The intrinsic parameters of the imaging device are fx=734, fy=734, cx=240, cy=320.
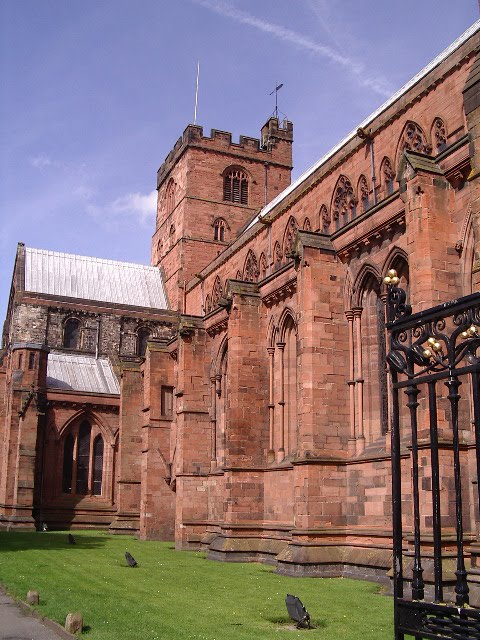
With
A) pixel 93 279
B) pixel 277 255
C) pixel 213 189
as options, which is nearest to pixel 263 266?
pixel 277 255

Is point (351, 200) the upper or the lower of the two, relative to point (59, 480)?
upper

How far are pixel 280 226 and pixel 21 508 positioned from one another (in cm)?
1892

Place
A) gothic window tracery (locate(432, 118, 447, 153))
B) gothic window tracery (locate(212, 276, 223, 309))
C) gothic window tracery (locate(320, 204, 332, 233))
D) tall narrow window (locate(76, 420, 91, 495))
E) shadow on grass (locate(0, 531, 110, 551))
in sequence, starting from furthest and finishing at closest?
1. tall narrow window (locate(76, 420, 91, 495))
2. gothic window tracery (locate(212, 276, 223, 309))
3. gothic window tracery (locate(320, 204, 332, 233))
4. shadow on grass (locate(0, 531, 110, 551))
5. gothic window tracery (locate(432, 118, 447, 153))

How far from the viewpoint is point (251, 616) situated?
12070 mm

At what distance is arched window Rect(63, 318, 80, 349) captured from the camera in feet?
154

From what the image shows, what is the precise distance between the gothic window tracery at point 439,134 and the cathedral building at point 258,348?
0.07 metres

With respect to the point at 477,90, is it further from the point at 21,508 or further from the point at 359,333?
the point at 21,508

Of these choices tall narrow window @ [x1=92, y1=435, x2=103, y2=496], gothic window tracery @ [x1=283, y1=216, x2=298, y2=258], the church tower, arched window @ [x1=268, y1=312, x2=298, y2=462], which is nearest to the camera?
arched window @ [x1=268, y1=312, x2=298, y2=462]

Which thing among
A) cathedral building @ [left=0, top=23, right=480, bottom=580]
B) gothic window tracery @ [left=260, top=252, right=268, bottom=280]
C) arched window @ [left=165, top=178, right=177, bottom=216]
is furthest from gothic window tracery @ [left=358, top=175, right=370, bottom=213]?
arched window @ [left=165, top=178, right=177, bottom=216]

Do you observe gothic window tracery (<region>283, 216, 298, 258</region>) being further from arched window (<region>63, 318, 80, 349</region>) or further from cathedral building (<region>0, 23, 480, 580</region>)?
arched window (<region>63, 318, 80, 349</region>)

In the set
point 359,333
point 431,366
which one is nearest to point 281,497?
point 359,333

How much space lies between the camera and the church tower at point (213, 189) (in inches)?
1908

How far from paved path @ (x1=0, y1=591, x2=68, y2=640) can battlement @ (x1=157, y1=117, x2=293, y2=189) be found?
40645mm

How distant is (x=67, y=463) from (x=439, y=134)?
→ 1060 inches
